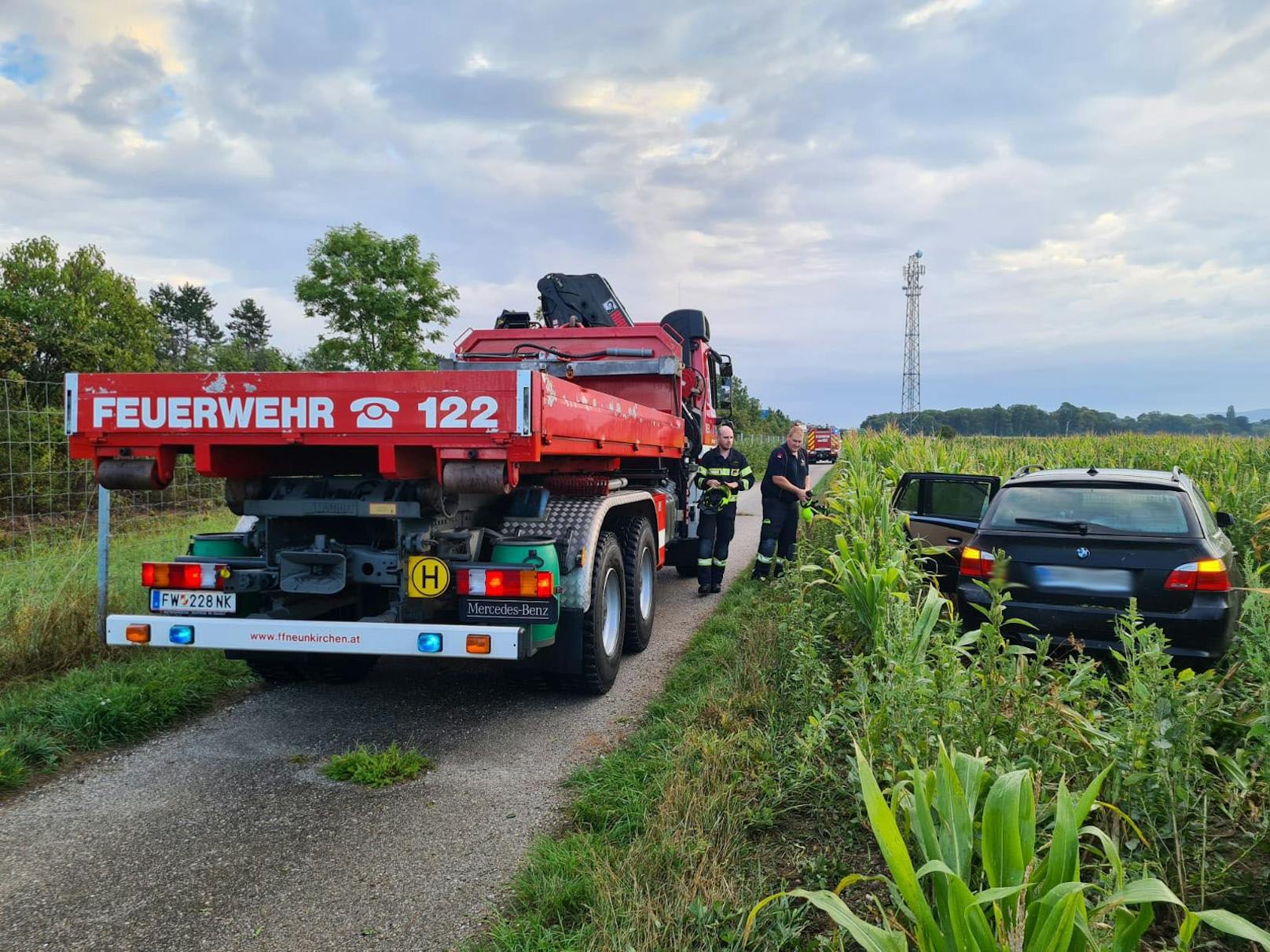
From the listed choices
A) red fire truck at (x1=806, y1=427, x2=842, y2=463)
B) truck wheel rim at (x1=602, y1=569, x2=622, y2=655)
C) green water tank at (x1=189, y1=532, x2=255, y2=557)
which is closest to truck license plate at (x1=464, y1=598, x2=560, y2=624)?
truck wheel rim at (x1=602, y1=569, x2=622, y2=655)

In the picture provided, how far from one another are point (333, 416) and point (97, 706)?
2290 millimetres

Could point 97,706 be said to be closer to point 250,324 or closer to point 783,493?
point 783,493

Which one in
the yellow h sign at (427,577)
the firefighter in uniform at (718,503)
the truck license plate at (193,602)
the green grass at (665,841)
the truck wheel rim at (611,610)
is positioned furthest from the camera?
the firefighter in uniform at (718,503)

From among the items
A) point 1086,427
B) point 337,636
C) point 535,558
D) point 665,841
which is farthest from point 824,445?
point 665,841

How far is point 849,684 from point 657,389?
15.1 feet

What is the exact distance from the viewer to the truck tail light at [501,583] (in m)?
4.34

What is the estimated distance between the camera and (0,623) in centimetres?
546

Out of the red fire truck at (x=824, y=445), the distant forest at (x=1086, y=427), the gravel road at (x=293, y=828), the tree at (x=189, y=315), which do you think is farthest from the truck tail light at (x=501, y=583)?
the tree at (x=189, y=315)

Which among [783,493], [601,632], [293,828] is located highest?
[783,493]

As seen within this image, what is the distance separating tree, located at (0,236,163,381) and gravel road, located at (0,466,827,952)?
12636 mm

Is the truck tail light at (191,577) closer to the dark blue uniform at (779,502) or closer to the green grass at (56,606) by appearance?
the green grass at (56,606)

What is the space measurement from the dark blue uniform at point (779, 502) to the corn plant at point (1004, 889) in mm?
6416

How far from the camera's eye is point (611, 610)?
18.7 feet

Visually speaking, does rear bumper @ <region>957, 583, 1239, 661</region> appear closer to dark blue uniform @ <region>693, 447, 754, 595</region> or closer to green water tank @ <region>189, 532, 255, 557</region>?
dark blue uniform @ <region>693, 447, 754, 595</region>
